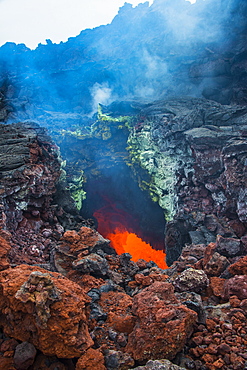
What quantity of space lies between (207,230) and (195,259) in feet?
20.8

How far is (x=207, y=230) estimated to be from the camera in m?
14.5

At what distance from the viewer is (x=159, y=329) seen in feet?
13.2

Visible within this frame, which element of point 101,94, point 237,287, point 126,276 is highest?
point 101,94

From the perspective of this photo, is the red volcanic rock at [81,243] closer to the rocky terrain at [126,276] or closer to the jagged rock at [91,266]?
the rocky terrain at [126,276]

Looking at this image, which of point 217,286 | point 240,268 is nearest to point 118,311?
point 217,286

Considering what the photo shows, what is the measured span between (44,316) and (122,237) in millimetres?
21059

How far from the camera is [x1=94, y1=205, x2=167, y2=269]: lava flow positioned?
20641 millimetres

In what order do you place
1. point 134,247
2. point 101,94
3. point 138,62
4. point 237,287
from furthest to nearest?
point 101,94
point 138,62
point 134,247
point 237,287

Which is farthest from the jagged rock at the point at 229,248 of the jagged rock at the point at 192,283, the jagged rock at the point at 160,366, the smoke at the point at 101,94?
the smoke at the point at 101,94

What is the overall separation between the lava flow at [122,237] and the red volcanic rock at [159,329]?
14.7m

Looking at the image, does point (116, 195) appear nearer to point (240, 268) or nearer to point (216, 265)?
point (216, 265)

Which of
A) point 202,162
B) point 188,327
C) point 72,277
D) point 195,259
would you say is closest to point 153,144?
point 202,162

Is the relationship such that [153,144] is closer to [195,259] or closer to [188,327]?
[195,259]

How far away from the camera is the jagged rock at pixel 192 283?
232 inches
